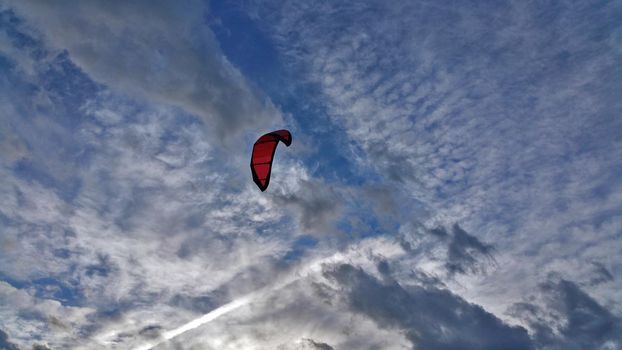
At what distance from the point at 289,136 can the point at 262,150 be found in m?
1.85

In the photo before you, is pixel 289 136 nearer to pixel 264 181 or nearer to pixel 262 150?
pixel 262 150

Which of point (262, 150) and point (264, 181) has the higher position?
point (262, 150)

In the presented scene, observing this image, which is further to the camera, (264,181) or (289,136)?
(289,136)

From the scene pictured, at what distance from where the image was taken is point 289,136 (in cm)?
2505

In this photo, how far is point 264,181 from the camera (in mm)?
23344

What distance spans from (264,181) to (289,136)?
348 centimetres

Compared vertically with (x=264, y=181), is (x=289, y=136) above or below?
above

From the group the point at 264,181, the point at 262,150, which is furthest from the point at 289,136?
the point at 264,181

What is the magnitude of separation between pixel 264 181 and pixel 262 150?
2.51m

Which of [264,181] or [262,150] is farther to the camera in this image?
[262,150]
